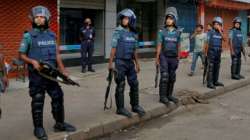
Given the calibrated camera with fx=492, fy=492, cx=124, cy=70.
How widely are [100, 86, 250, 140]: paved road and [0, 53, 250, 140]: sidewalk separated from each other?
26 cm

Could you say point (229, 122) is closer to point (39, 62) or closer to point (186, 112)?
point (186, 112)

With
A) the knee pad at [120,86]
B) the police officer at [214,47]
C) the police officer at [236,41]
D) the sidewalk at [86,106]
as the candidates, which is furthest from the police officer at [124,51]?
the police officer at [236,41]

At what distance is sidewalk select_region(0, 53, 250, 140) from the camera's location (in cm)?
722

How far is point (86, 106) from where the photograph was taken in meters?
9.14

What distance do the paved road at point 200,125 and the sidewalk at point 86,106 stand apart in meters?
0.26

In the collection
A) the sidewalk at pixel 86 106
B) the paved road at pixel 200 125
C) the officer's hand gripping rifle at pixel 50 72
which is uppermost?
the officer's hand gripping rifle at pixel 50 72

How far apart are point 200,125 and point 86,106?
2178mm

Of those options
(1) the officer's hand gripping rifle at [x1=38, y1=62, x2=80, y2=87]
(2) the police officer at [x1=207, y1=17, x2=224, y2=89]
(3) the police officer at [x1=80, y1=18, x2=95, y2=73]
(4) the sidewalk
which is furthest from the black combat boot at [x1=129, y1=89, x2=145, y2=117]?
(3) the police officer at [x1=80, y1=18, x2=95, y2=73]

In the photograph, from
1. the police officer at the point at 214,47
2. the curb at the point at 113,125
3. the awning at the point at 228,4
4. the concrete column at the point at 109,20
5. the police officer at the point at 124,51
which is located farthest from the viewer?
the awning at the point at 228,4

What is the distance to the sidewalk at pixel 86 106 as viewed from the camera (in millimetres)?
7223

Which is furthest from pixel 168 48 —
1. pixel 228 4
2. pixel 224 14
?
pixel 224 14

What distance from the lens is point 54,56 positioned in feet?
21.9

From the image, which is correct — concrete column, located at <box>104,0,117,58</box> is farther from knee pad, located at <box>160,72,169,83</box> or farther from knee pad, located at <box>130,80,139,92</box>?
knee pad, located at <box>130,80,139,92</box>

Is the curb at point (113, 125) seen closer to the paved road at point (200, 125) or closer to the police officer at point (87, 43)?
the paved road at point (200, 125)
